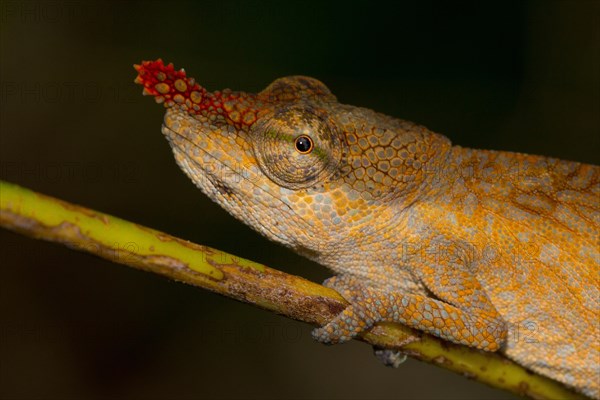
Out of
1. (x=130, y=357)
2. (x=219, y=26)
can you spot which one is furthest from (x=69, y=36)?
(x=130, y=357)

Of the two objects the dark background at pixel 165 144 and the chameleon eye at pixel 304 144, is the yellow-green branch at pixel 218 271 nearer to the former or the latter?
the chameleon eye at pixel 304 144

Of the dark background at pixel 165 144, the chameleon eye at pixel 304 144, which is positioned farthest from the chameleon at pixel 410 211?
the dark background at pixel 165 144

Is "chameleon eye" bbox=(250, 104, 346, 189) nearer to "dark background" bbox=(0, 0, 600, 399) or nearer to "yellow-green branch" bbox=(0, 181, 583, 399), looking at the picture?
"yellow-green branch" bbox=(0, 181, 583, 399)

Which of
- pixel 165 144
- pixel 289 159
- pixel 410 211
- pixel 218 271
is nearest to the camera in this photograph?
pixel 218 271

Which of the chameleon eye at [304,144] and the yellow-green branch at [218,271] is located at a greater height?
the chameleon eye at [304,144]

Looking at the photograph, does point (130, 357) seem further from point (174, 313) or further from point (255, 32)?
point (255, 32)

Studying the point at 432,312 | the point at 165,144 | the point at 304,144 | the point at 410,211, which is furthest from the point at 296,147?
the point at 165,144

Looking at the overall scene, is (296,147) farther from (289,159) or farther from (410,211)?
(410,211)
